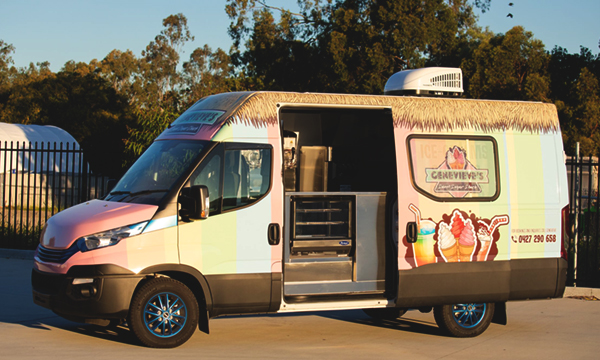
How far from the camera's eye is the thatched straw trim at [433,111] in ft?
22.5

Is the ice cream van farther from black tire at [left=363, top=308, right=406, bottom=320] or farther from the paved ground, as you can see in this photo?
black tire at [left=363, top=308, right=406, bottom=320]

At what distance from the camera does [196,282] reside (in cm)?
665

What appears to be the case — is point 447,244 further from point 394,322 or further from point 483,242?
point 394,322

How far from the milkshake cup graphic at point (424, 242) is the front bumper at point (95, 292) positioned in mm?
2950

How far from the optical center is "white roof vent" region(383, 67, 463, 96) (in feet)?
26.9

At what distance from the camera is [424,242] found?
727cm

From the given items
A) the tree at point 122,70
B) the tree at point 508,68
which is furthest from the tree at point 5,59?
the tree at point 508,68

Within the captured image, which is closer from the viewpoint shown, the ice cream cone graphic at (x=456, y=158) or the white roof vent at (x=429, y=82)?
the ice cream cone graphic at (x=456, y=158)

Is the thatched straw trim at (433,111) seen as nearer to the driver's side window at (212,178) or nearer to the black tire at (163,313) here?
the driver's side window at (212,178)

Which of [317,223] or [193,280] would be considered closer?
[193,280]

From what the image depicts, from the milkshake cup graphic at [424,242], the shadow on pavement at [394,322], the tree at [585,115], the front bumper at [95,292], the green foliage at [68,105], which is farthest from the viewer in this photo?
the green foliage at [68,105]

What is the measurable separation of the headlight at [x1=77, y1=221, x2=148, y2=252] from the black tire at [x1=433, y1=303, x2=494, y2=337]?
11.6ft

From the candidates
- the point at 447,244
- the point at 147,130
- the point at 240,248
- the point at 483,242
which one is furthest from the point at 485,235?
the point at 147,130

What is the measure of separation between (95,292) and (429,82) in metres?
4.59
